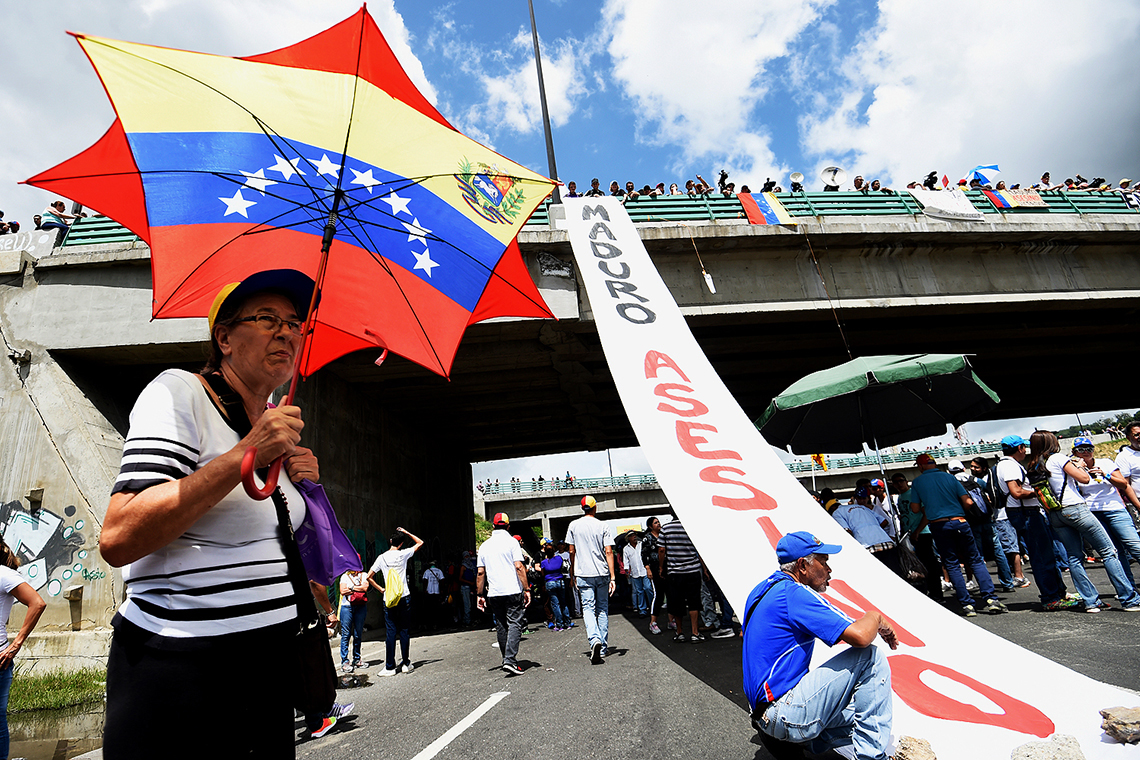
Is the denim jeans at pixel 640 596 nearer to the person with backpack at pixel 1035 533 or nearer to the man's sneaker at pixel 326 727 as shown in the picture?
the person with backpack at pixel 1035 533

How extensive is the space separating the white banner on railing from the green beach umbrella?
1.73 meters

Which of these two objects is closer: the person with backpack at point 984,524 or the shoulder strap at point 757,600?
the shoulder strap at point 757,600

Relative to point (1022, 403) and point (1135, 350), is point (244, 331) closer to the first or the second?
point (1135, 350)

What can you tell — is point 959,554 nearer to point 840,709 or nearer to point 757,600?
point 757,600

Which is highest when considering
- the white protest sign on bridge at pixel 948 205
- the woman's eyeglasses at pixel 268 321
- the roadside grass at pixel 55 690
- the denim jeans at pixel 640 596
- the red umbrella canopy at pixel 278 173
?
the white protest sign on bridge at pixel 948 205

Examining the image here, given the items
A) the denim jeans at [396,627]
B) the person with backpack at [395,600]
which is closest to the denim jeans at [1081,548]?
the person with backpack at [395,600]

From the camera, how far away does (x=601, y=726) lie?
14.0 ft

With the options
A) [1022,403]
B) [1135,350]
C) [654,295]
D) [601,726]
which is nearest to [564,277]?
[654,295]

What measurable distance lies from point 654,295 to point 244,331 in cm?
674

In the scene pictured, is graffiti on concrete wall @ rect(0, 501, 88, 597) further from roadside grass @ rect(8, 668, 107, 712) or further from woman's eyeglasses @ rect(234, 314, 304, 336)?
woman's eyeglasses @ rect(234, 314, 304, 336)

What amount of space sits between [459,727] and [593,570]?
3371 millimetres

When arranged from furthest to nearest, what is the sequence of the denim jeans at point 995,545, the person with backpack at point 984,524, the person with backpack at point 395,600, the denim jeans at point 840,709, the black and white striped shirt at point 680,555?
the denim jeans at point 995,545 < the person with backpack at point 984,524 < the person with backpack at point 395,600 < the black and white striped shirt at point 680,555 < the denim jeans at point 840,709

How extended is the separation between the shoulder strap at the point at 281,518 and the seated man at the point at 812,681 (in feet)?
7.55

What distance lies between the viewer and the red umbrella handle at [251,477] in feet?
4.18
